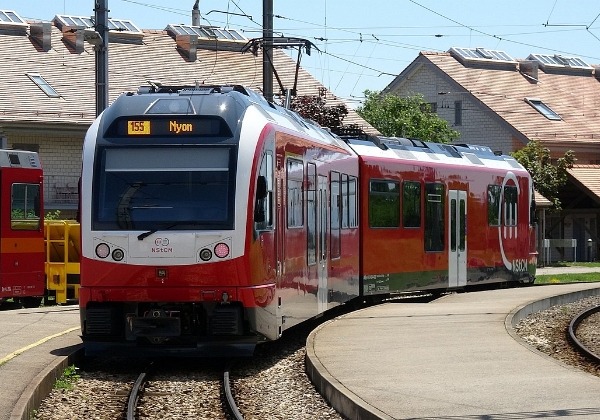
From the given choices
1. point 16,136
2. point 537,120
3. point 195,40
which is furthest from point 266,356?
point 537,120

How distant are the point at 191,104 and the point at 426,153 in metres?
11.4

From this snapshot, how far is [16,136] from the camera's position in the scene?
4406 centimetres

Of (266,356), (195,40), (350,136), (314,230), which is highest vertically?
(195,40)

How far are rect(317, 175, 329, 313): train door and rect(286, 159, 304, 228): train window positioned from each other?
1347mm

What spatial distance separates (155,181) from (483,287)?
56.9 feet

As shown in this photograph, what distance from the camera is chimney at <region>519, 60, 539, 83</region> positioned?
216 feet

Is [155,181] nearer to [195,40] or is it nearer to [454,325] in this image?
[454,325]

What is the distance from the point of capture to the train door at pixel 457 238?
86.2ft

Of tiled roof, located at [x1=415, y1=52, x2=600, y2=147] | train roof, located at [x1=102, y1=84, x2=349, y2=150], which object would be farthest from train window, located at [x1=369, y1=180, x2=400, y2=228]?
tiled roof, located at [x1=415, y1=52, x2=600, y2=147]

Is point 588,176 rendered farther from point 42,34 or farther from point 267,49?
point 267,49

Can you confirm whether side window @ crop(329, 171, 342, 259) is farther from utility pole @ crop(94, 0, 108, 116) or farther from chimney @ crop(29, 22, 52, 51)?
chimney @ crop(29, 22, 52, 51)

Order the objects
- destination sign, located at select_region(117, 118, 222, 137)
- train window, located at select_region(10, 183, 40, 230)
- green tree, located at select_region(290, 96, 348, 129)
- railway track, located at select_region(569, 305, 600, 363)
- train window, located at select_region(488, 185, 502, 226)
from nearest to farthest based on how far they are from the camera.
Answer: destination sign, located at select_region(117, 118, 222, 137) < railway track, located at select_region(569, 305, 600, 363) < train window, located at select_region(10, 183, 40, 230) < train window, located at select_region(488, 185, 502, 226) < green tree, located at select_region(290, 96, 348, 129)

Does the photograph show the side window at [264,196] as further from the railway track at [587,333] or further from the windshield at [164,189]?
the railway track at [587,333]

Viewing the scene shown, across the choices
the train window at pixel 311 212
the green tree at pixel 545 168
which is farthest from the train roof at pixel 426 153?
the green tree at pixel 545 168
